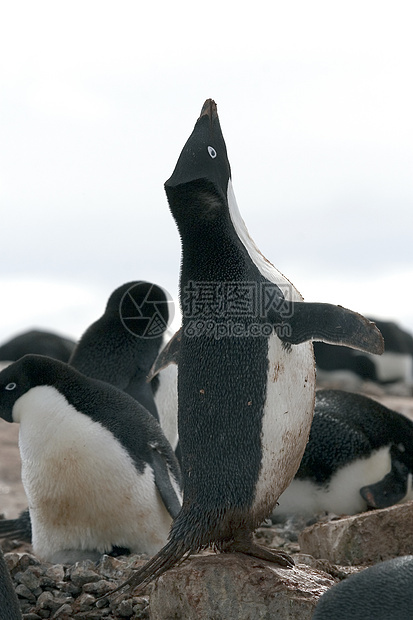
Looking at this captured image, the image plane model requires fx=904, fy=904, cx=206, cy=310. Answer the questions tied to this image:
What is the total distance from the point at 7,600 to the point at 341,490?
2958 mm

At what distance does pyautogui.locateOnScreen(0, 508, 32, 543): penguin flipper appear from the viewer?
501cm

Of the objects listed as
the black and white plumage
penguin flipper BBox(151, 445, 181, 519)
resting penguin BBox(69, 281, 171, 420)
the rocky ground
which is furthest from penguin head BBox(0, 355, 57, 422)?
the black and white plumage

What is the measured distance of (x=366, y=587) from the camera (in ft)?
8.25

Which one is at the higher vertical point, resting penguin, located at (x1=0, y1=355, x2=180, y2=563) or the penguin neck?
the penguin neck

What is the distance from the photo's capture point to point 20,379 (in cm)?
443

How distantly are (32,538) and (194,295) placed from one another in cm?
195

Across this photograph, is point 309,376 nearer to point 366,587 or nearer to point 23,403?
point 366,587

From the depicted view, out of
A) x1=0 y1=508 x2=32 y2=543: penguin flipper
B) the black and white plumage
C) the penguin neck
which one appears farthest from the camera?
the black and white plumage

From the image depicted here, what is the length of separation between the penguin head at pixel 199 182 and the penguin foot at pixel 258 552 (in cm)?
121

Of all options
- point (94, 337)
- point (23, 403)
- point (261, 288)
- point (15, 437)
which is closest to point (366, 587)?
point (261, 288)

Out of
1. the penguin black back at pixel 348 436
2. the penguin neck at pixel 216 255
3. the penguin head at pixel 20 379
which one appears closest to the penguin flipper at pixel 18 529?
the penguin head at pixel 20 379

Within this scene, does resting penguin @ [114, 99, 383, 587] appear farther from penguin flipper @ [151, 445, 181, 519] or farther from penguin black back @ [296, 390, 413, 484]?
penguin black back @ [296, 390, 413, 484]

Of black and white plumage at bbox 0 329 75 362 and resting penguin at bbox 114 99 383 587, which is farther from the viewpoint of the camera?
black and white plumage at bbox 0 329 75 362

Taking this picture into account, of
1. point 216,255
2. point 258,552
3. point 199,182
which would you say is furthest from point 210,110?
point 258,552
